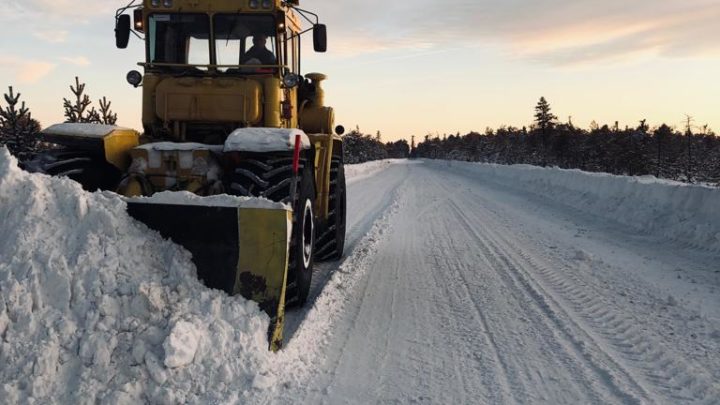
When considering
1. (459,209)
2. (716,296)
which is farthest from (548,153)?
(716,296)

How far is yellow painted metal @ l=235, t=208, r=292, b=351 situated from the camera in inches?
149

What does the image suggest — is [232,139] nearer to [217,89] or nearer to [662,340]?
[217,89]

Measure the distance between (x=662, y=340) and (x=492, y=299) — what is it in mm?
1582

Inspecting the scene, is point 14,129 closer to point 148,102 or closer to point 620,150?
point 148,102

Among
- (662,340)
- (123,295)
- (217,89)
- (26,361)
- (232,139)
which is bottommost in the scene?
(662,340)

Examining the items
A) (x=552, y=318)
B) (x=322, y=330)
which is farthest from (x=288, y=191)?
(x=552, y=318)

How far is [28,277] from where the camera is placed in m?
3.09

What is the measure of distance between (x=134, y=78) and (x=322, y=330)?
140 inches

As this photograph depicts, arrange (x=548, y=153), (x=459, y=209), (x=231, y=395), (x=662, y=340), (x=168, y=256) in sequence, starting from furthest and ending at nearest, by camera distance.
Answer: (x=548, y=153)
(x=459, y=209)
(x=662, y=340)
(x=168, y=256)
(x=231, y=395)

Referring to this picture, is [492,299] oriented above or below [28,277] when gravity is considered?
below

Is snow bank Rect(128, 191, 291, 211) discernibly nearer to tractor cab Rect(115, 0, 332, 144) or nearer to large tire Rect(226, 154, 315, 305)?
large tire Rect(226, 154, 315, 305)

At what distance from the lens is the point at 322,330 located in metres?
4.42

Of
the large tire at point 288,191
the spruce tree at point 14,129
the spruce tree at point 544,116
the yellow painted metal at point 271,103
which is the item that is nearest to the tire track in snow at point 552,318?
the large tire at point 288,191

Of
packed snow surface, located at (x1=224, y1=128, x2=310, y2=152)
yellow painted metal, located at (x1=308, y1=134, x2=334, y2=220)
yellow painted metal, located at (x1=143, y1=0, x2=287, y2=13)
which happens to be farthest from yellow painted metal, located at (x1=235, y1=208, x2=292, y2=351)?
yellow painted metal, located at (x1=143, y1=0, x2=287, y2=13)
